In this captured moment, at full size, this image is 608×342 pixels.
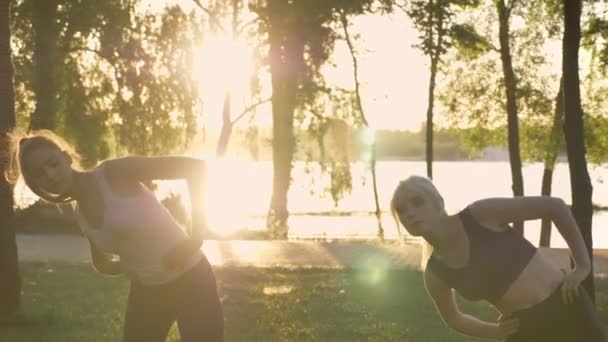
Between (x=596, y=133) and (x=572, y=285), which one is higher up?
(x=596, y=133)

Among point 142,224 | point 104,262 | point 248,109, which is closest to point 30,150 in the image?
point 142,224

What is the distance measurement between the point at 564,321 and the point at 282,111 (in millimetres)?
25613

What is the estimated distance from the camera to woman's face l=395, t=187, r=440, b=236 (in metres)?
3.73

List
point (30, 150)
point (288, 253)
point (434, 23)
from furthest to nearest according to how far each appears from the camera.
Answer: point (434, 23), point (288, 253), point (30, 150)

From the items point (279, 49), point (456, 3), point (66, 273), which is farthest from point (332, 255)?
point (279, 49)

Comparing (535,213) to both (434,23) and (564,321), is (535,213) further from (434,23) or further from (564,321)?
(434,23)

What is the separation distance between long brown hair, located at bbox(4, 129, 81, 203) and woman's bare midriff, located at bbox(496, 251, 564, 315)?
2040 mm

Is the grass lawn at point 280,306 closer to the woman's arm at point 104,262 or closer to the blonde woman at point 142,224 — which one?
the woman's arm at point 104,262

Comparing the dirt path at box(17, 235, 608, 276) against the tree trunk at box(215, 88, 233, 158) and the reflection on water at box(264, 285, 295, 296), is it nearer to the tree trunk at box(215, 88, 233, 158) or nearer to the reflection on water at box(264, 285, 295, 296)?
the reflection on water at box(264, 285, 295, 296)

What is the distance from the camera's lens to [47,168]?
411 cm

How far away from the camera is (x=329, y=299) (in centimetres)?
1154

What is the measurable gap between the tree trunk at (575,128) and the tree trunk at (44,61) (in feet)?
47.9

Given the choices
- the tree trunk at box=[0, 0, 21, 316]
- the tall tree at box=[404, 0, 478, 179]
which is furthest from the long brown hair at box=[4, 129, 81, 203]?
the tall tree at box=[404, 0, 478, 179]

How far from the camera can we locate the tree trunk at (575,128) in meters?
9.71
